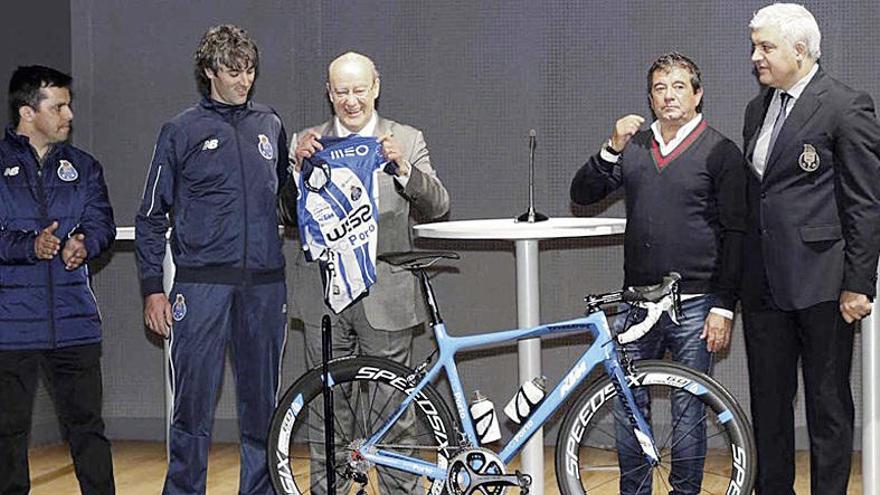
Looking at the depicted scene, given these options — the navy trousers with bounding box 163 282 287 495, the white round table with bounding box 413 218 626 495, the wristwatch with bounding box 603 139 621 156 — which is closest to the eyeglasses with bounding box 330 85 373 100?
the white round table with bounding box 413 218 626 495

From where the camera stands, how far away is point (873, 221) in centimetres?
403

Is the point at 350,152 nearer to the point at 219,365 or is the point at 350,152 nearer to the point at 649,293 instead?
the point at 219,365

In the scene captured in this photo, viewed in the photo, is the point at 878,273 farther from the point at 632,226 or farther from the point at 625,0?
the point at 625,0

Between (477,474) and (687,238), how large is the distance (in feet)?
3.18

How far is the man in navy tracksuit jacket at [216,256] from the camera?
447 centimetres

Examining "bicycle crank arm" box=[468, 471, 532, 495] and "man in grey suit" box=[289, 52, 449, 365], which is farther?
"man in grey suit" box=[289, 52, 449, 365]

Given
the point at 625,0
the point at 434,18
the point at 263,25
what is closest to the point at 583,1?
the point at 625,0

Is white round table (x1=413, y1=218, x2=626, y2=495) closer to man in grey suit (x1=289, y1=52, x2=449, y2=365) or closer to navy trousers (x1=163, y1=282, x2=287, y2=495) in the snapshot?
man in grey suit (x1=289, y1=52, x2=449, y2=365)

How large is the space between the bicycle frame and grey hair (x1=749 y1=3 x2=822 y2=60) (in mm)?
990

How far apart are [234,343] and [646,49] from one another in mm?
2551

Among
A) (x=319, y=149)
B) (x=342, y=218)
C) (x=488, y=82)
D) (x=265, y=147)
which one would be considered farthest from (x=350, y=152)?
(x=488, y=82)

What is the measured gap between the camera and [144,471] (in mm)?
5957

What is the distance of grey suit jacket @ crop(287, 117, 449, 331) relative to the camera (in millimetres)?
4441

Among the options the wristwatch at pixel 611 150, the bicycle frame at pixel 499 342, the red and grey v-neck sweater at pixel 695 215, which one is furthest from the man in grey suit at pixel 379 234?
the red and grey v-neck sweater at pixel 695 215
